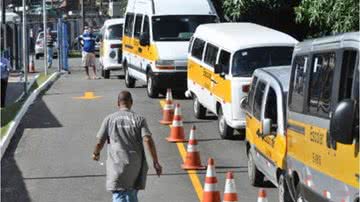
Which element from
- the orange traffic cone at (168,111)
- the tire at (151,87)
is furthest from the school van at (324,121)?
the tire at (151,87)

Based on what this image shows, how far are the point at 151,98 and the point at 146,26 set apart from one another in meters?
2.05

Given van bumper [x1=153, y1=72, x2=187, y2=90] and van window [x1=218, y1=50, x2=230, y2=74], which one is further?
van bumper [x1=153, y1=72, x2=187, y2=90]

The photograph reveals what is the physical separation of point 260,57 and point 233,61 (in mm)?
547

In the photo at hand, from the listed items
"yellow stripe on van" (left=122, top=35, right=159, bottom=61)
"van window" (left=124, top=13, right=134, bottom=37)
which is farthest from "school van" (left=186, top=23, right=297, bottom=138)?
"van window" (left=124, top=13, right=134, bottom=37)

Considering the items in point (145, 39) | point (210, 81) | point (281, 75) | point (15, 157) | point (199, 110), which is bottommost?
point (15, 157)

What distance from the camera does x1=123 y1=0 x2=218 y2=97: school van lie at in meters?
22.7

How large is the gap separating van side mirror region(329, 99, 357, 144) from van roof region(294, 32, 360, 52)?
74 centimetres

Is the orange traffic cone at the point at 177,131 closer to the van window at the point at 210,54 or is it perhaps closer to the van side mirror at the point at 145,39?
the van window at the point at 210,54

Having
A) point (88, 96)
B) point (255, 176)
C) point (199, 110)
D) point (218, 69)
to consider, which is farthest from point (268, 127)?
point (88, 96)

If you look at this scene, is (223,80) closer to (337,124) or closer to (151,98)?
(151,98)

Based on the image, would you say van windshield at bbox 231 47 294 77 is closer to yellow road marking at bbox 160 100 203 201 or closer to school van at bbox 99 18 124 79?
yellow road marking at bbox 160 100 203 201

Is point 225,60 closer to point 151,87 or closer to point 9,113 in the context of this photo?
point 9,113

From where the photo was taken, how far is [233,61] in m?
16.3

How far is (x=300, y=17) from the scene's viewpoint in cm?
1947
